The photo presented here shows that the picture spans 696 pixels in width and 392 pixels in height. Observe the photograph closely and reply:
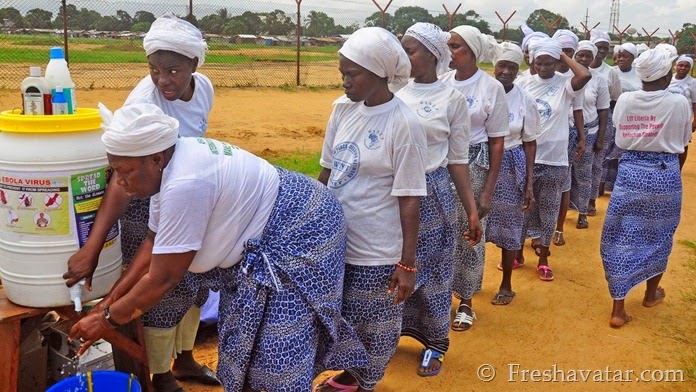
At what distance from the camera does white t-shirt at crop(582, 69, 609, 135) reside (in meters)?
6.55

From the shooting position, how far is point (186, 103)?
2971 millimetres

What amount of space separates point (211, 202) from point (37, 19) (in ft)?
53.9

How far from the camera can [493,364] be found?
3.92 metres

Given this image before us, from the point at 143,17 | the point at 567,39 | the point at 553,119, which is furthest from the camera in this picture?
the point at 143,17

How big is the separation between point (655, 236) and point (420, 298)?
208 centimetres

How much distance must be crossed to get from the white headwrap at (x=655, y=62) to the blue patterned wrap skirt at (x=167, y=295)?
325 cm

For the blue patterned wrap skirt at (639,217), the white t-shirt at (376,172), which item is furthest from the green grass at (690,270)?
the white t-shirt at (376,172)

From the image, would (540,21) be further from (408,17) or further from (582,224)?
(582,224)

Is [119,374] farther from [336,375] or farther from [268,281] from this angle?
[336,375]

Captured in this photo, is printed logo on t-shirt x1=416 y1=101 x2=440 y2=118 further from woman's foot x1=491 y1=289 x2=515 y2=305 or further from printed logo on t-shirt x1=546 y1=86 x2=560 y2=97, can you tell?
printed logo on t-shirt x1=546 y1=86 x2=560 y2=97

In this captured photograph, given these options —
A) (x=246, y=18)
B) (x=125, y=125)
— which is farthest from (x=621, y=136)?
(x=246, y=18)

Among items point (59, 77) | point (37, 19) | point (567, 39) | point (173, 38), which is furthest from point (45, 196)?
point (37, 19)

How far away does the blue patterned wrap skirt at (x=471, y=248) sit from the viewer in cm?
405

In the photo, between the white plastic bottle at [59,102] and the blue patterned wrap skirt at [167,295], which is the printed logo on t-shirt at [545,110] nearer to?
the blue patterned wrap skirt at [167,295]
